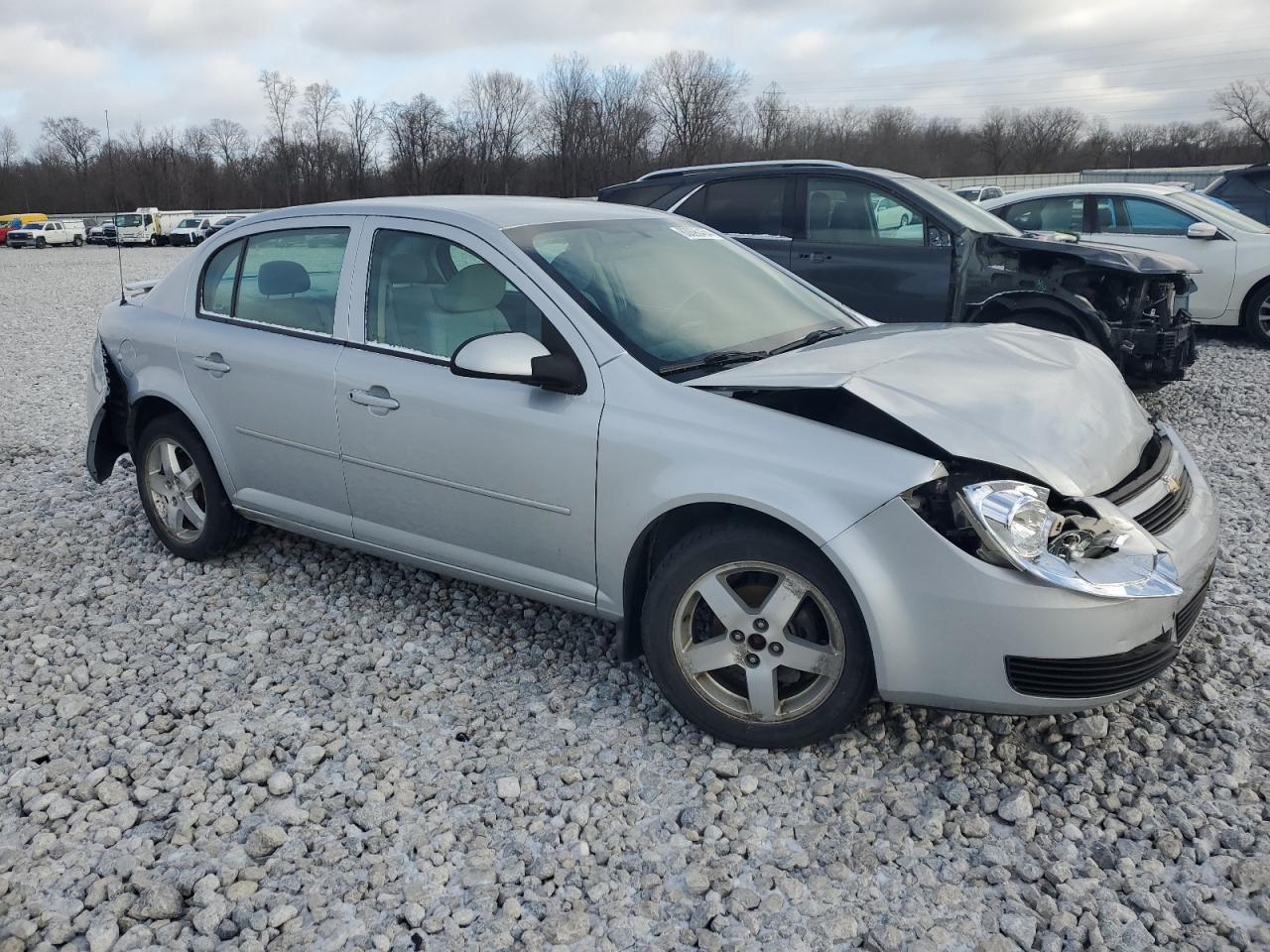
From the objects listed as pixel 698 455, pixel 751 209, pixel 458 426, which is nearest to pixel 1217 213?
pixel 751 209

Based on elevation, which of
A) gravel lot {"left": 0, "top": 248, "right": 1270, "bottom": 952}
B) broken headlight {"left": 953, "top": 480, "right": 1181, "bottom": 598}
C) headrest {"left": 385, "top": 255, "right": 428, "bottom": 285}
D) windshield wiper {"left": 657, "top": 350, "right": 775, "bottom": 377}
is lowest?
gravel lot {"left": 0, "top": 248, "right": 1270, "bottom": 952}

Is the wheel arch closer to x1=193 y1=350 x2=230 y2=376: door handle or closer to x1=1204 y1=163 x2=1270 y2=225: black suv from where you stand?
x1=193 y1=350 x2=230 y2=376: door handle

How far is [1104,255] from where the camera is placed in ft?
24.7

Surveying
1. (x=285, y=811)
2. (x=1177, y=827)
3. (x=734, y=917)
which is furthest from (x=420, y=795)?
(x=1177, y=827)

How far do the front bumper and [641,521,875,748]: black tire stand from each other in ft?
0.27

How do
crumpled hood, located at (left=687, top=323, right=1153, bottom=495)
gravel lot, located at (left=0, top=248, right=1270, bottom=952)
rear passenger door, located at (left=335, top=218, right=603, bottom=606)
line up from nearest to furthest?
gravel lot, located at (left=0, top=248, right=1270, bottom=952)
crumpled hood, located at (left=687, top=323, right=1153, bottom=495)
rear passenger door, located at (left=335, top=218, right=603, bottom=606)

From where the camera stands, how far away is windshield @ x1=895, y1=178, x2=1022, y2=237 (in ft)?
25.5

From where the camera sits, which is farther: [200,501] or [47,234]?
[47,234]

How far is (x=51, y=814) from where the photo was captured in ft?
10.1

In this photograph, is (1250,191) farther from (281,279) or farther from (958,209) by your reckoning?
(281,279)

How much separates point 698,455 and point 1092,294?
5.51 metres

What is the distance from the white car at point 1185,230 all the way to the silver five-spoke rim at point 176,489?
8.47 metres

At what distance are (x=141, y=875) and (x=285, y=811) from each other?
411 mm

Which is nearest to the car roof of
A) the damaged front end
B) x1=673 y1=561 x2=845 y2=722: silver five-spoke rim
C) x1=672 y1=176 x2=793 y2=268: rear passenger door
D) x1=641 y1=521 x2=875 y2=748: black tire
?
x1=641 y1=521 x2=875 y2=748: black tire
